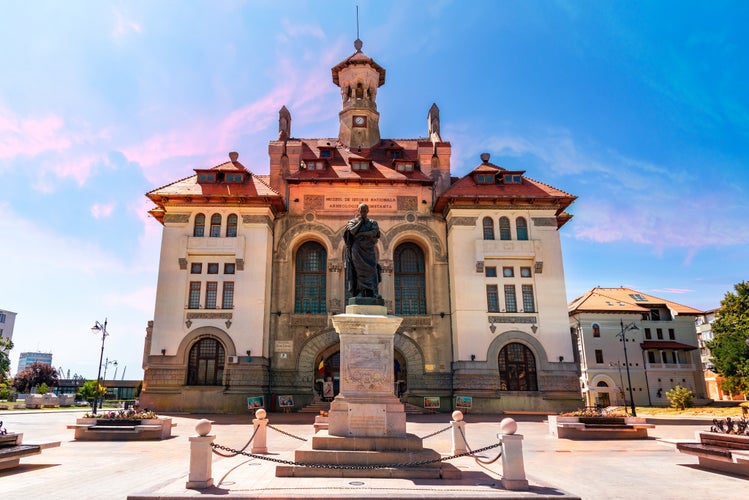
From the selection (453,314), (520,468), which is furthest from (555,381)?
(520,468)

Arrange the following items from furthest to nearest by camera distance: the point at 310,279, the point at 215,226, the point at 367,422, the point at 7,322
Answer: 1. the point at 7,322
2. the point at 310,279
3. the point at 215,226
4. the point at 367,422

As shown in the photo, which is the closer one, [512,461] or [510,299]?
[512,461]

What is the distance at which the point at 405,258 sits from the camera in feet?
112

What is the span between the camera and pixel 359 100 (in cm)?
4066

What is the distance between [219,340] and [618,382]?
39.6 meters

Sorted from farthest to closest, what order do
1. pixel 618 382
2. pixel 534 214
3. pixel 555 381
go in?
pixel 618 382 < pixel 534 214 < pixel 555 381

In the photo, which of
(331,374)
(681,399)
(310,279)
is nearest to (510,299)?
(331,374)

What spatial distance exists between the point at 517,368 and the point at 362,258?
873 inches

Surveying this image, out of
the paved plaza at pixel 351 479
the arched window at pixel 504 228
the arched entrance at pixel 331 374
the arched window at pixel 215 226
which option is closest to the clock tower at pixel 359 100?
the arched window at pixel 215 226

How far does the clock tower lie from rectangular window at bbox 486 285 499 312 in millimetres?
15932

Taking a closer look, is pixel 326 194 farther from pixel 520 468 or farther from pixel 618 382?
pixel 618 382

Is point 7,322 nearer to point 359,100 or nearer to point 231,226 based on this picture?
point 231,226

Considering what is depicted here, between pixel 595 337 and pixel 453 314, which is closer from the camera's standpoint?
pixel 453 314

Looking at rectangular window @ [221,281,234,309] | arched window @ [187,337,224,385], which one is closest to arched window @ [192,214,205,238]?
rectangular window @ [221,281,234,309]
